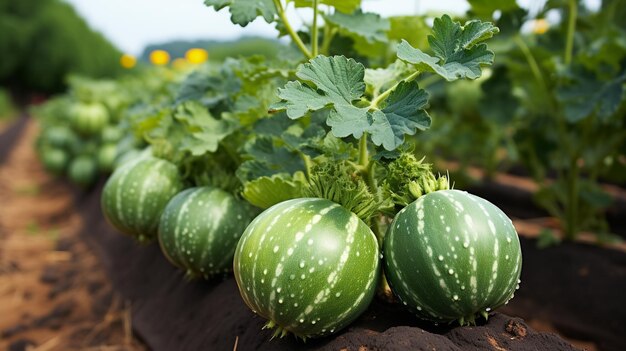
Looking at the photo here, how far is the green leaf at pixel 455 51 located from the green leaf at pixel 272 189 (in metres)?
0.62

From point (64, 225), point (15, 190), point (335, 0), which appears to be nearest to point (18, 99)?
point (15, 190)

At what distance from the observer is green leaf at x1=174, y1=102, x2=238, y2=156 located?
2.49 metres

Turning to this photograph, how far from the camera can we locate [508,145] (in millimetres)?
6316

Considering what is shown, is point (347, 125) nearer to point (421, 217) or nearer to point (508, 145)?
point (421, 217)

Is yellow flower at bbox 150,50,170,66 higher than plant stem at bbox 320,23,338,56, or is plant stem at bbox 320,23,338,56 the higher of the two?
plant stem at bbox 320,23,338,56

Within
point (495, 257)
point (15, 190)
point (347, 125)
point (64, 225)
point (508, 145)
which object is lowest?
point (15, 190)

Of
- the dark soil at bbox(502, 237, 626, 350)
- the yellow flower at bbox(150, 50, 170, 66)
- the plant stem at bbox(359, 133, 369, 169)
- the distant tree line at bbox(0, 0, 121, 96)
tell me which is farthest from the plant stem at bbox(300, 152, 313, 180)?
the distant tree line at bbox(0, 0, 121, 96)

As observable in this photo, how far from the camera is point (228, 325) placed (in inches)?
84.6

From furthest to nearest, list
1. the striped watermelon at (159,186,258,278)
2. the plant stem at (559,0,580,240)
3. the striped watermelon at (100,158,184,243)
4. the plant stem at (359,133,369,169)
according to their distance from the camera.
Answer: the plant stem at (559,0,580,240)
the striped watermelon at (100,158,184,243)
the striped watermelon at (159,186,258,278)
the plant stem at (359,133,369,169)

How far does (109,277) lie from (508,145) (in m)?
4.46

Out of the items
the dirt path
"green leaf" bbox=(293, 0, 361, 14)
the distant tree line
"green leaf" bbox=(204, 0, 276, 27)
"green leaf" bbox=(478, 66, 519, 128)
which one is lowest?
the distant tree line

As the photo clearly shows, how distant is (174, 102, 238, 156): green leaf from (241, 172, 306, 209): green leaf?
1.42 feet

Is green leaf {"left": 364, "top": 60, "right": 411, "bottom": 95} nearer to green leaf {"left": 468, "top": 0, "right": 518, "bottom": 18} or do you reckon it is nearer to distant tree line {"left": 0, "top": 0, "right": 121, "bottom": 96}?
green leaf {"left": 468, "top": 0, "right": 518, "bottom": 18}

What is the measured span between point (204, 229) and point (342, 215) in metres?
0.80
